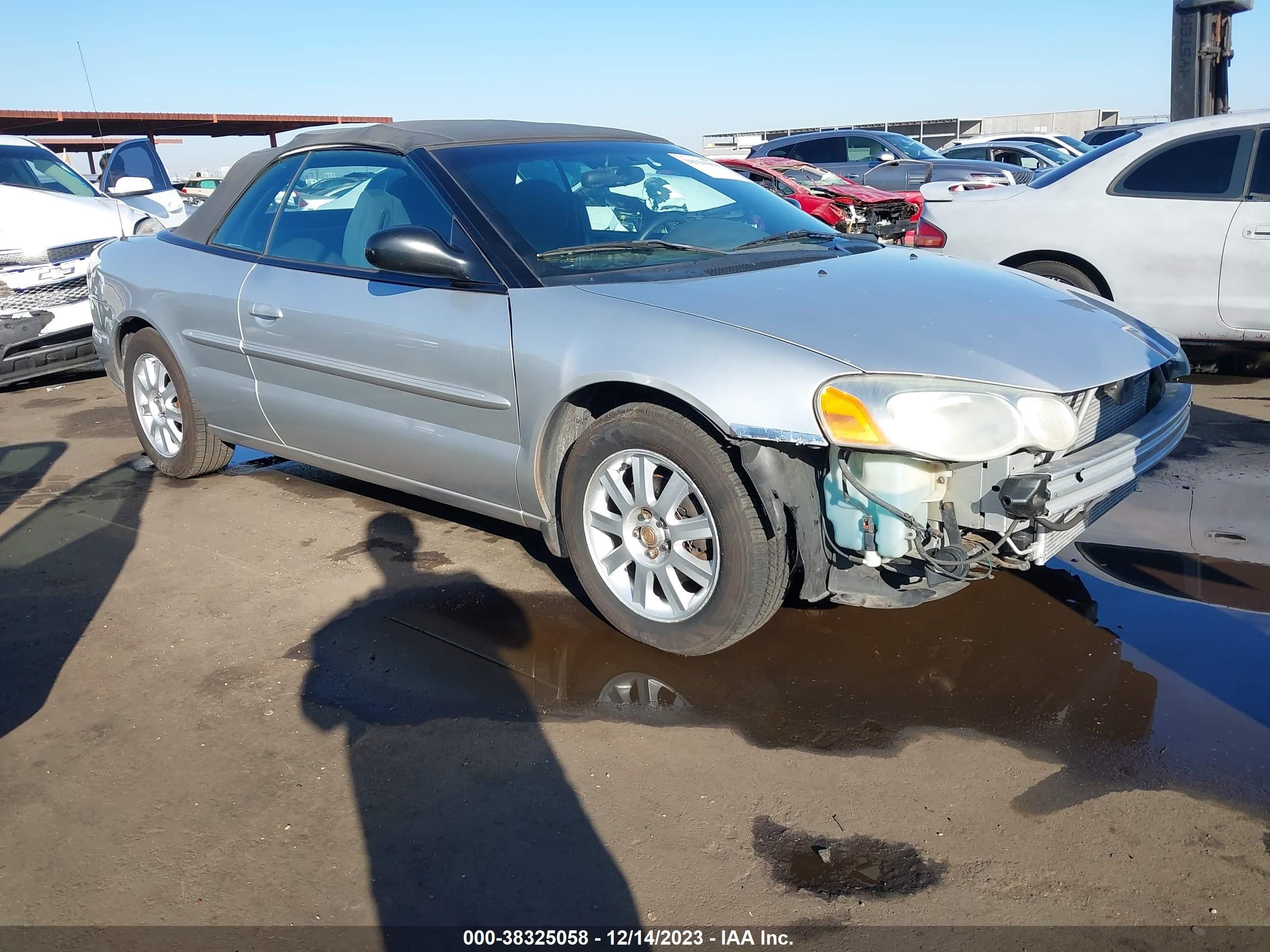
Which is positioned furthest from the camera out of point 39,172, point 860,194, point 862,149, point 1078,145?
point 1078,145

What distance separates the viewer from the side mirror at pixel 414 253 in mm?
3557

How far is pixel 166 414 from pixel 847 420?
3863 millimetres

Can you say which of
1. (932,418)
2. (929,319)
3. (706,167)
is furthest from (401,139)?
(932,418)

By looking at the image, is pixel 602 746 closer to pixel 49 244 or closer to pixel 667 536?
pixel 667 536

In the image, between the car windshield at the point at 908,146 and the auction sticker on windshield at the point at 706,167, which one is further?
the car windshield at the point at 908,146

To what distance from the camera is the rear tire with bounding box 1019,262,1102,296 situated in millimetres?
6738

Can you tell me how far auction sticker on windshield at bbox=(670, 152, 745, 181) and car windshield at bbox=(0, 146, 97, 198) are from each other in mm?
5873

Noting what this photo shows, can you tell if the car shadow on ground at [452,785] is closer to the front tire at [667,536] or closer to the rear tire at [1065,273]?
the front tire at [667,536]

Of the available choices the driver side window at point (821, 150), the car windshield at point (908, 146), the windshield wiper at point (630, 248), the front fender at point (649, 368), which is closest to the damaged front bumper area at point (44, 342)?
the windshield wiper at point (630, 248)

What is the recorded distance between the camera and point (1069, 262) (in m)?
6.79

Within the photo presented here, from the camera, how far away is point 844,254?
4.02m

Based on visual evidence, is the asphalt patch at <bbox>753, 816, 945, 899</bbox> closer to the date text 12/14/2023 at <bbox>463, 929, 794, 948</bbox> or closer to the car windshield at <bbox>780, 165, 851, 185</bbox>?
the date text 12/14/2023 at <bbox>463, 929, 794, 948</bbox>

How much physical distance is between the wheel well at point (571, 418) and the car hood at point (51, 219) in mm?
5825

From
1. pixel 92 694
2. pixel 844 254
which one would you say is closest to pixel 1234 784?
pixel 844 254
